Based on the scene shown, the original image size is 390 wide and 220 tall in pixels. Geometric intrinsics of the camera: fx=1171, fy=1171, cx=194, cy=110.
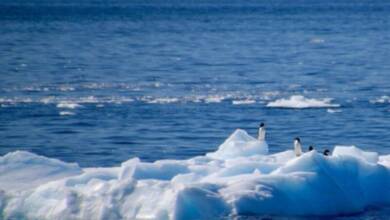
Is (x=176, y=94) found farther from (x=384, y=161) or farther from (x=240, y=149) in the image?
(x=384, y=161)

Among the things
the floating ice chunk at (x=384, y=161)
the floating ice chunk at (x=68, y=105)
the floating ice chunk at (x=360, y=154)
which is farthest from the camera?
the floating ice chunk at (x=68, y=105)

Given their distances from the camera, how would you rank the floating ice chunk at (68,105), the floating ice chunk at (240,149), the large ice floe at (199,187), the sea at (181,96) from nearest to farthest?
the large ice floe at (199,187) → the floating ice chunk at (240,149) → the sea at (181,96) → the floating ice chunk at (68,105)

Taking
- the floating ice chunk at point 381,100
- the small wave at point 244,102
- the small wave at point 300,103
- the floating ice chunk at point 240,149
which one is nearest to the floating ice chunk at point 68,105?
the small wave at point 244,102

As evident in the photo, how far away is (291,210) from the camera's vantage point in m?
23.9

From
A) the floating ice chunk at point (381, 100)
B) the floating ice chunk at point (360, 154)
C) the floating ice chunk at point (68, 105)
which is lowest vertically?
the floating ice chunk at point (360, 154)

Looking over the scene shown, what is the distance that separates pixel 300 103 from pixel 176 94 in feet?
21.1

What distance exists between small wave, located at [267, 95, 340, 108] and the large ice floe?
1686cm

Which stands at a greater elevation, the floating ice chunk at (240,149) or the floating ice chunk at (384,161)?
the floating ice chunk at (240,149)

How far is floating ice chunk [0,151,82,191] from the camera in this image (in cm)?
2542

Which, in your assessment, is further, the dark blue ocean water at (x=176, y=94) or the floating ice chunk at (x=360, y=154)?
the dark blue ocean water at (x=176, y=94)

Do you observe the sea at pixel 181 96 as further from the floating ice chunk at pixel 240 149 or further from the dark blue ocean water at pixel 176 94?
the floating ice chunk at pixel 240 149

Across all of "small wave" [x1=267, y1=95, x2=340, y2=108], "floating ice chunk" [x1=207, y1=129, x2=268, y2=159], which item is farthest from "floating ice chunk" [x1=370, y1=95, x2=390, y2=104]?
"floating ice chunk" [x1=207, y1=129, x2=268, y2=159]

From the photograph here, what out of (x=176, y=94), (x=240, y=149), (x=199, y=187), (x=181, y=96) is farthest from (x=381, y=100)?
(x=199, y=187)

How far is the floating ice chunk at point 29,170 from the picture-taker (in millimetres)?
25422
